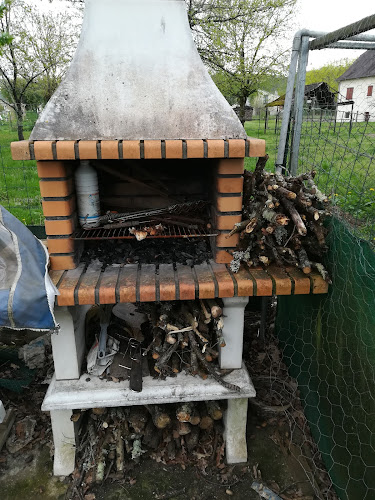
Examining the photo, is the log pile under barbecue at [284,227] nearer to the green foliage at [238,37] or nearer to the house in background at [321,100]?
the house in background at [321,100]

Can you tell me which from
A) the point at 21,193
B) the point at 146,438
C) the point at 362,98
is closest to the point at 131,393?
the point at 146,438

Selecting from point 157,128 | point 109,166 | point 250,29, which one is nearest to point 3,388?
point 109,166

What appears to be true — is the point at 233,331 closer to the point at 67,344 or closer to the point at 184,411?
the point at 184,411

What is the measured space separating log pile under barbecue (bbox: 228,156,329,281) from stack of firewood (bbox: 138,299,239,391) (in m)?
0.50

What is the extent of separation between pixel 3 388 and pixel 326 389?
9.08 feet

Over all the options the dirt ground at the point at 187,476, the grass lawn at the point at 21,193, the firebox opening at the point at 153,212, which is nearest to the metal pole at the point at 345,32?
the firebox opening at the point at 153,212

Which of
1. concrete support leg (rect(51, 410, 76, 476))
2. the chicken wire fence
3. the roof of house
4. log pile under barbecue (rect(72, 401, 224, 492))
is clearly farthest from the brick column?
the roof of house

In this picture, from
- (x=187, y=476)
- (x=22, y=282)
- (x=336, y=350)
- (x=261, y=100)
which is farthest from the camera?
(x=261, y=100)

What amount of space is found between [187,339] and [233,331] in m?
0.35

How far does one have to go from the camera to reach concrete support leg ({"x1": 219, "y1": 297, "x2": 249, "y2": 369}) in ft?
8.52

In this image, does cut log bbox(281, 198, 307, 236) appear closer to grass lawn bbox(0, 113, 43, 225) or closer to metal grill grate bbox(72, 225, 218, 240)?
metal grill grate bbox(72, 225, 218, 240)

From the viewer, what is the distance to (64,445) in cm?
273

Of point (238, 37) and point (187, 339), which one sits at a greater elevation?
point (238, 37)

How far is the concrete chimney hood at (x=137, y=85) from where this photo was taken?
240cm
